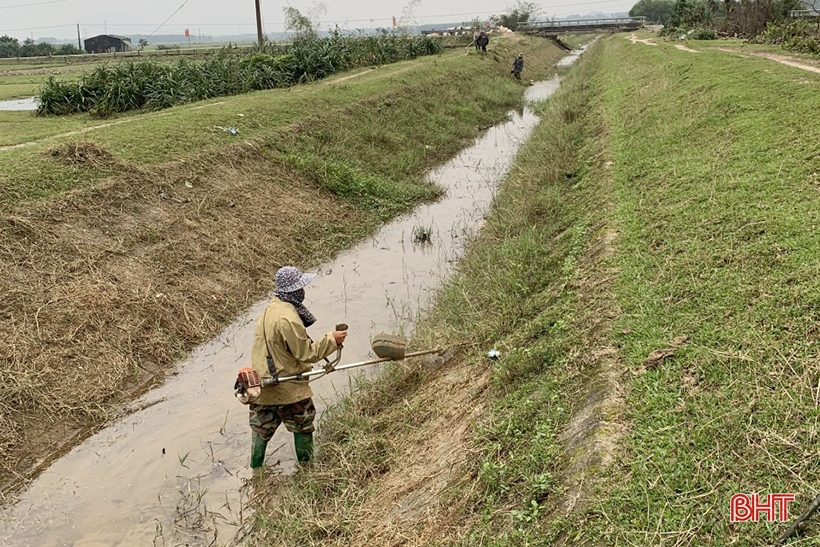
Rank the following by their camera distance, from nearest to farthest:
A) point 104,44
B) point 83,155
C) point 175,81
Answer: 1. point 83,155
2. point 175,81
3. point 104,44

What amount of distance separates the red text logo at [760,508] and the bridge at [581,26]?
182 ft

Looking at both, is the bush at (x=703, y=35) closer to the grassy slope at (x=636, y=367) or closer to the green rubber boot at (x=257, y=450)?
the grassy slope at (x=636, y=367)

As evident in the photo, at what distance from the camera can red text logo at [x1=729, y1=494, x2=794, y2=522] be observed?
2.33m

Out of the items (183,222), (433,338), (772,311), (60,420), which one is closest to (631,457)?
(772,311)

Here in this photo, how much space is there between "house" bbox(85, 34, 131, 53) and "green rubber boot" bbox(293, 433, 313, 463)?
5917cm

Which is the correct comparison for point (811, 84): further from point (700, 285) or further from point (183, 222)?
point (183, 222)

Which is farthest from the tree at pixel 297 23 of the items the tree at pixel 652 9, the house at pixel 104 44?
the tree at pixel 652 9

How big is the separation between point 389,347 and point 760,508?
108 inches

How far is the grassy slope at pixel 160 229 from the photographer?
18.5 ft

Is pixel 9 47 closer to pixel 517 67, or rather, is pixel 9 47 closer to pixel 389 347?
pixel 517 67

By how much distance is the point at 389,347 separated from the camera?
4.62 metres

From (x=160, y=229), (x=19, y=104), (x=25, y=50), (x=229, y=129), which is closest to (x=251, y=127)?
(x=229, y=129)

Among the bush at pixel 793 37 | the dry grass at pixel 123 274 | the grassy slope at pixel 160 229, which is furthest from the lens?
the bush at pixel 793 37

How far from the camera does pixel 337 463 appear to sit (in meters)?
4.39
